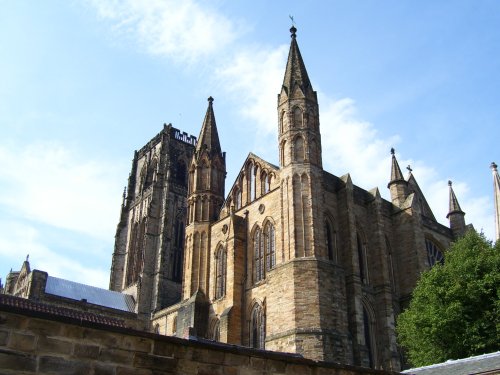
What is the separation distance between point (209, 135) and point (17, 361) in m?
34.7

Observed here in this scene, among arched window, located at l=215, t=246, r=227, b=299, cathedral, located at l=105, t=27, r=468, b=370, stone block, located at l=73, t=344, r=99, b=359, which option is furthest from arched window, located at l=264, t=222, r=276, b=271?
stone block, located at l=73, t=344, r=99, b=359

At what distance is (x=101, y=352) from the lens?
8.01 meters

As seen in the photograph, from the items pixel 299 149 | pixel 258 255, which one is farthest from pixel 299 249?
pixel 299 149

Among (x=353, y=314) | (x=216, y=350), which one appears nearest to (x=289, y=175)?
(x=353, y=314)

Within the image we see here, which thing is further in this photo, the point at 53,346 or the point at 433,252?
the point at 433,252

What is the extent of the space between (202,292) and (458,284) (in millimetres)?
15989

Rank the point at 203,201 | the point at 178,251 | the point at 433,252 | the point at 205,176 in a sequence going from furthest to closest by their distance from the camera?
the point at 178,251 → the point at 205,176 → the point at 203,201 → the point at 433,252

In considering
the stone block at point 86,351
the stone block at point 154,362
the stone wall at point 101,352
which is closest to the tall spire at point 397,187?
the stone wall at point 101,352

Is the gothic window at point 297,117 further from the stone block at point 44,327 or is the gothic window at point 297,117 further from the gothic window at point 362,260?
the stone block at point 44,327

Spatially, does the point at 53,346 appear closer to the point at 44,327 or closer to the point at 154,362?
the point at 44,327

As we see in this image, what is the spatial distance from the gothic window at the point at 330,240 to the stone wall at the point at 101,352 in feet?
68.2

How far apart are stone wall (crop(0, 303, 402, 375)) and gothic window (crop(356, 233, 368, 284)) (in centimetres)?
2285

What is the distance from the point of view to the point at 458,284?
2489 cm

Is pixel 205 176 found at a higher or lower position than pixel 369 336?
higher
